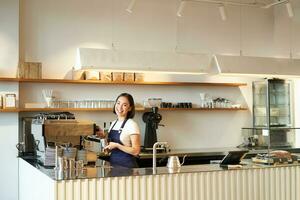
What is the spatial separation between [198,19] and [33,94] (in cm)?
292

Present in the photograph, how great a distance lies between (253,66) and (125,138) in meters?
2.02

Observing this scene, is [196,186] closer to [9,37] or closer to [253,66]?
[253,66]

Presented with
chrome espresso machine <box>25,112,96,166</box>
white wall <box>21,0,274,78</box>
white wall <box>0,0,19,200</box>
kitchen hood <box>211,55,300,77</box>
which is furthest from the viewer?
white wall <box>21,0,274,78</box>

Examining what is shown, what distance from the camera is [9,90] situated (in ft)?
18.7

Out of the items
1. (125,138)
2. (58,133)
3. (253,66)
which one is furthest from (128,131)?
(253,66)

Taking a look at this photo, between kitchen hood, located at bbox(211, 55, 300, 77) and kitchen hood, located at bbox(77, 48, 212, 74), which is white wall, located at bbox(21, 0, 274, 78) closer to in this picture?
kitchen hood, located at bbox(77, 48, 212, 74)

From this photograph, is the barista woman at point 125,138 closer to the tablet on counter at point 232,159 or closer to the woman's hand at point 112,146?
the woman's hand at point 112,146

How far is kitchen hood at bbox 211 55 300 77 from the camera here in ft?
17.7

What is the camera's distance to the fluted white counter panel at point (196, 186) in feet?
11.2

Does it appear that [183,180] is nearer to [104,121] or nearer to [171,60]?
[171,60]

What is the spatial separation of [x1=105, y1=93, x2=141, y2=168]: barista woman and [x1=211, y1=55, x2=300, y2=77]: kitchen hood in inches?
53.9

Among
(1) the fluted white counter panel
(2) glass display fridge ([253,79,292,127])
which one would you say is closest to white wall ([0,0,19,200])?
(1) the fluted white counter panel

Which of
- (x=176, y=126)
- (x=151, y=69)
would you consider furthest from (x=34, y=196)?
(x=176, y=126)

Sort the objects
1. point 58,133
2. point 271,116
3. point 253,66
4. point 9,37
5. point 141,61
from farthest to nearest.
Result: 1. point 271,116
2. point 9,37
3. point 253,66
4. point 141,61
5. point 58,133
